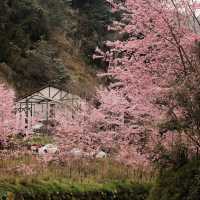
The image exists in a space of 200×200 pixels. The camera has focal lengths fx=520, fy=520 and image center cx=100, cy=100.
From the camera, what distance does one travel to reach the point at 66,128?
2014cm

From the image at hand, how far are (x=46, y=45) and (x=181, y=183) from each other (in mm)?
34277

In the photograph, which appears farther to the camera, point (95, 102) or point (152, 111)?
point (95, 102)

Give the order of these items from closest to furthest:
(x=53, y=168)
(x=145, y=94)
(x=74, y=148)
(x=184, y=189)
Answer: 1. (x=184, y=189)
2. (x=145, y=94)
3. (x=53, y=168)
4. (x=74, y=148)

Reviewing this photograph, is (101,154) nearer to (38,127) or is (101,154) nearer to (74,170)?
(74,170)

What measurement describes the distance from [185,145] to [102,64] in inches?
1524

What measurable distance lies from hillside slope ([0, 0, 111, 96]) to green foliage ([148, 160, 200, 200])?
29.8m

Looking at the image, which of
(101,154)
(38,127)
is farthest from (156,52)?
(38,127)

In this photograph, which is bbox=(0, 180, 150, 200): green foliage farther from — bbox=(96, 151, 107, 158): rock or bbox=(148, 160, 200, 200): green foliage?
bbox=(148, 160, 200, 200): green foliage

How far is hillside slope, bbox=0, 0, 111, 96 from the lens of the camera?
40.7 m

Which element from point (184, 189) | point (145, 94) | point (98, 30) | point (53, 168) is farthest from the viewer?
point (98, 30)

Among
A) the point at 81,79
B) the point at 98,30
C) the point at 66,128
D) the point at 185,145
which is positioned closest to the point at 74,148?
the point at 66,128

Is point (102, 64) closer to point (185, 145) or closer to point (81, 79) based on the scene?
point (81, 79)

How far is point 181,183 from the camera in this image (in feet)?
29.0

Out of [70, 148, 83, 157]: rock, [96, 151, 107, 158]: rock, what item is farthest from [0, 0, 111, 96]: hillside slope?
[70, 148, 83, 157]: rock
